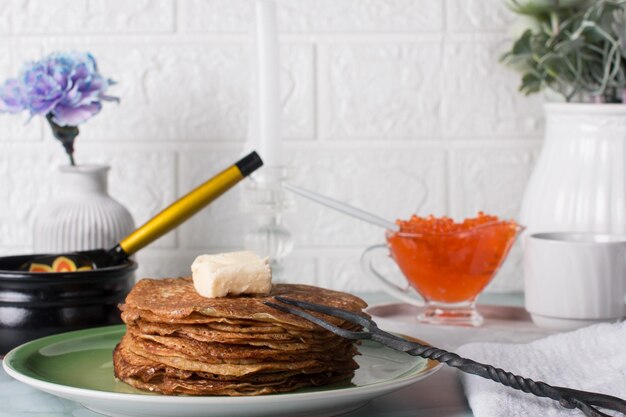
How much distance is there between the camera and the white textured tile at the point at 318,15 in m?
1.46

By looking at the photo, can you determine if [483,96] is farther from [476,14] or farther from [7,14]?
[7,14]

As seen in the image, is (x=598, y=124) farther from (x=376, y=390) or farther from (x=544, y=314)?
(x=376, y=390)

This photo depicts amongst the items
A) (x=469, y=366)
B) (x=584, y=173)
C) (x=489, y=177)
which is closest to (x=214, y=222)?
(x=489, y=177)

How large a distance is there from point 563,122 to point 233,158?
494 mm

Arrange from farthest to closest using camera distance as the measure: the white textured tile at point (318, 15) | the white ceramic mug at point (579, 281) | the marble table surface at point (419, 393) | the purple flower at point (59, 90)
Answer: the white textured tile at point (318, 15) → the purple flower at point (59, 90) → the white ceramic mug at point (579, 281) → the marble table surface at point (419, 393)

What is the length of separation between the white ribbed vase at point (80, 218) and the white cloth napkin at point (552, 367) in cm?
54

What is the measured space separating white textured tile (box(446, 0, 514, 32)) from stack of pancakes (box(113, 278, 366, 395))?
0.83 m

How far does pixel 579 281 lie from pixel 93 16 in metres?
0.83

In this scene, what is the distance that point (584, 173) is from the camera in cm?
129

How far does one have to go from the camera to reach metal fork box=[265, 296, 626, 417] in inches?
26.8

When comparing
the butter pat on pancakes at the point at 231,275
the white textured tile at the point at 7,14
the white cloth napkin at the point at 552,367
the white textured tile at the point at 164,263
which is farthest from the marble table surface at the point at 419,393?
the white textured tile at the point at 7,14

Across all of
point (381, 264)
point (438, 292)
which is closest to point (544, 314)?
point (438, 292)

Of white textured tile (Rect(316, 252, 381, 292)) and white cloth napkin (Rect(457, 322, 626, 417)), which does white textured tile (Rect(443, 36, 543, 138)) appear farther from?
white cloth napkin (Rect(457, 322, 626, 417))

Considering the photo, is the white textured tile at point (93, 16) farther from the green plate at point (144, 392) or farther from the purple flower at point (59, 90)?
the green plate at point (144, 392)
